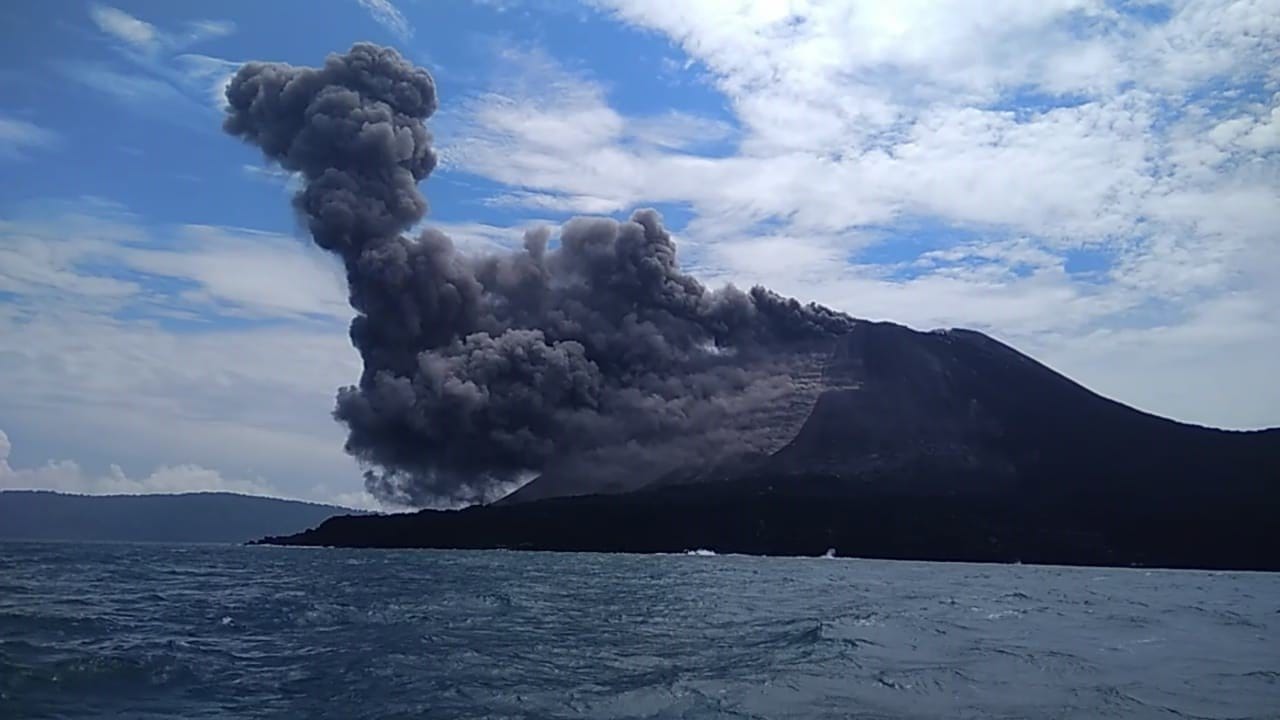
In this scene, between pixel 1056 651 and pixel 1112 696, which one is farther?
pixel 1056 651

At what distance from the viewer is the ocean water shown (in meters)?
22.8

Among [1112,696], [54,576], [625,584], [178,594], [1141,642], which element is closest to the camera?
[1112,696]

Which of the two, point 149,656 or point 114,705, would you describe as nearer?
point 114,705

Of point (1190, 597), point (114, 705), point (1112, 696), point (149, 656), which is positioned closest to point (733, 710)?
point (1112, 696)

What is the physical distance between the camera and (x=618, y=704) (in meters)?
22.9

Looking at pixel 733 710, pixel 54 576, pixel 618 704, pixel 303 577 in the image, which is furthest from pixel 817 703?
pixel 303 577

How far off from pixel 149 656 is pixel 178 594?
950 inches

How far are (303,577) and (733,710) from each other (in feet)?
179

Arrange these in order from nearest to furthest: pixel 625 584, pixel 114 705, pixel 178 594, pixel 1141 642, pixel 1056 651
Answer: pixel 114 705
pixel 1056 651
pixel 1141 642
pixel 178 594
pixel 625 584

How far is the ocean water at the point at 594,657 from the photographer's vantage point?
2281 cm

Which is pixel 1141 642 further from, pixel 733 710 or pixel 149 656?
pixel 149 656

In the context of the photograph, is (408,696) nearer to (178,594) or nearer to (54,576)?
(178,594)

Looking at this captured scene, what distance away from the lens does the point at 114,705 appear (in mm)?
21094

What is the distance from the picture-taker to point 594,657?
30.1 meters
